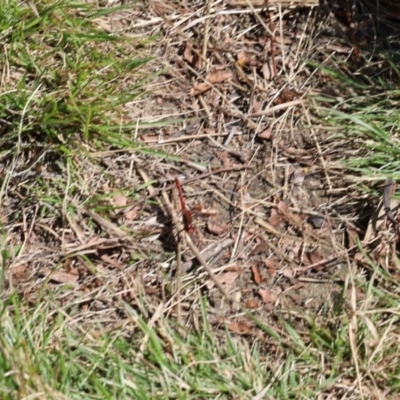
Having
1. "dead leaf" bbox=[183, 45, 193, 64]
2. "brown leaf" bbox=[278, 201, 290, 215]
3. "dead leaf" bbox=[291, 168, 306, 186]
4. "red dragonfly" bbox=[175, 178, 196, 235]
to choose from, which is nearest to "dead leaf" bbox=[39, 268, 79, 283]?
"red dragonfly" bbox=[175, 178, 196, 235]

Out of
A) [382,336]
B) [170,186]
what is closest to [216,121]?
[170,186]

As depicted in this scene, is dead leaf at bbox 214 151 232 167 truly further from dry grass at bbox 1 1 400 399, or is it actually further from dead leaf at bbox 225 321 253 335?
dead leaf at bbox 225 321 253 335

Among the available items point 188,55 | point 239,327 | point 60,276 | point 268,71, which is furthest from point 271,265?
point 188,55

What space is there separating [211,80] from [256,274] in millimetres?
913

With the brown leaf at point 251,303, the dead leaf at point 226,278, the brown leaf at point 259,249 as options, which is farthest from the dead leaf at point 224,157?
the brown leaf at point 251,303

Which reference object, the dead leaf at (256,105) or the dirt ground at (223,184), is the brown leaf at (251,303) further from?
the dead leaf at (256,105)

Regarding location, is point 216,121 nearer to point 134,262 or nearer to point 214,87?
point 214,87

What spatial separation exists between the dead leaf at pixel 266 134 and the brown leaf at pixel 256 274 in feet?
1.89

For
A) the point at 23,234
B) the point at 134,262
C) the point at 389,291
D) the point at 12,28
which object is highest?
the point at 12,28

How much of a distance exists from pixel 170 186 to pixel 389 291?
3.06 ft

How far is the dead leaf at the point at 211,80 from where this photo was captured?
3.40 meters

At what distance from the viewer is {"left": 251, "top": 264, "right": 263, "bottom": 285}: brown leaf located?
9.86ft

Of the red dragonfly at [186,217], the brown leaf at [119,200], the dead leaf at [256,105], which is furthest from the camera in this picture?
the dead leaf at [256,105]

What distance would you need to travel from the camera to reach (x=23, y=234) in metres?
3.02
